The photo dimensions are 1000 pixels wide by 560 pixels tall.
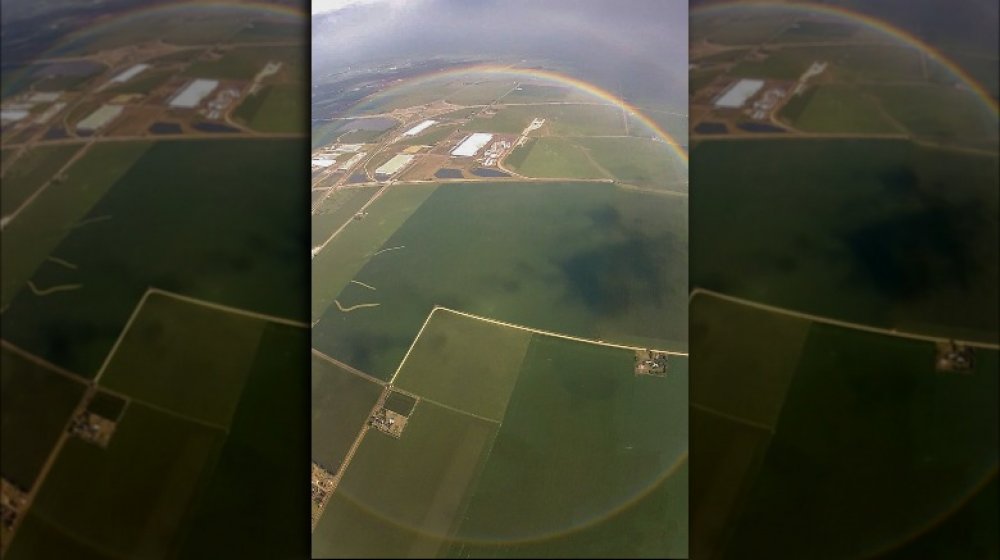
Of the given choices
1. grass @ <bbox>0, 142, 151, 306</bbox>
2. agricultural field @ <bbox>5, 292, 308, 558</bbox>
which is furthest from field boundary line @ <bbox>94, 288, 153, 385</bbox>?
grass @ <bbox>0, 142, 151, 306</bbox>

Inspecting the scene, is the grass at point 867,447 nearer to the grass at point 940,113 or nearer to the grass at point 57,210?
the grass at point 940,113

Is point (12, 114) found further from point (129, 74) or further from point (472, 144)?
point (472, 144)

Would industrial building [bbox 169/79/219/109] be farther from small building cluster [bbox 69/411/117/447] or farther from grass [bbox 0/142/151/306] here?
small building cluster [bbox 69/411/117/447]

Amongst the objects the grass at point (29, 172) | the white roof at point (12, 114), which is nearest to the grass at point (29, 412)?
the grass at point (29, 172)

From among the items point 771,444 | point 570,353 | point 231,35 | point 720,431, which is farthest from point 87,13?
point 771,444

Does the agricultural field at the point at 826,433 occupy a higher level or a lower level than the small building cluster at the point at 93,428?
lower

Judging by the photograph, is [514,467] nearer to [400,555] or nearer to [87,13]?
[400,555]
